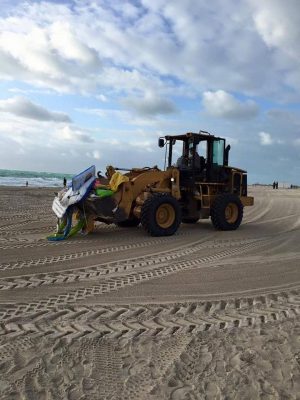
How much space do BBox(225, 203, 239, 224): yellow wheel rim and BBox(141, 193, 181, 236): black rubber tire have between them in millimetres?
2127

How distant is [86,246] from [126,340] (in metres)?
4.77

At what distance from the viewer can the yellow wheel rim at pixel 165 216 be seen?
1025 centimetres

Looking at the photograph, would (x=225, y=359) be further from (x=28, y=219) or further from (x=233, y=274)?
(x=28, y=219)

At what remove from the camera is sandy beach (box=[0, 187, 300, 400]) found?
3264mm

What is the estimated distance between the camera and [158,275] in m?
6.57

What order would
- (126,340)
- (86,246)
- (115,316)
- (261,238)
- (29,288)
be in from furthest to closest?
(261,238), (86,246), (29,288), (115,316), (126,340)

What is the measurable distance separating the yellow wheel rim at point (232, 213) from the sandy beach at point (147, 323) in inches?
136

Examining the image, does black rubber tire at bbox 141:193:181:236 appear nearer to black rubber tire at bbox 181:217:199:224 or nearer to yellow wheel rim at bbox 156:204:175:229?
yellow wheel rim at bbox 156:204:175:229

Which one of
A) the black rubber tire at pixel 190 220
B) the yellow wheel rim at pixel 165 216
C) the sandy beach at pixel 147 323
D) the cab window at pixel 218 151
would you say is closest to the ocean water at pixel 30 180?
the black rubber tire at pixel 190 220

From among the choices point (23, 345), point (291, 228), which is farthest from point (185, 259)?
point (291, 228)

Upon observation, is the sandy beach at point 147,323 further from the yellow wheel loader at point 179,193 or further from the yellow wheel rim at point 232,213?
the yellow wheel rim at point 232,213

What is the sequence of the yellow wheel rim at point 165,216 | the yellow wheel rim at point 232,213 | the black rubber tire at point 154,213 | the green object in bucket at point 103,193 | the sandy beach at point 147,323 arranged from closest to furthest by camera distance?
the sandy beach at point 147,323 → the green object in bucket at point 103,193 → the black rubber tire at point 154,213 → the yellow wheel rim at point 165,216 → the yellow wheel rim at point 232,213

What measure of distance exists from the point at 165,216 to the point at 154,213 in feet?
1.84

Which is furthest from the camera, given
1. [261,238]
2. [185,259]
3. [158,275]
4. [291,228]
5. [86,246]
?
[291,228]
